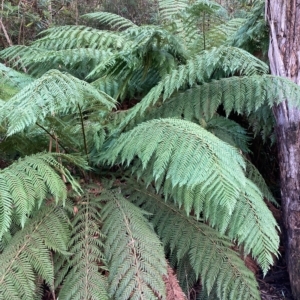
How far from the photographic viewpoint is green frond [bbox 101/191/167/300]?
1.12m

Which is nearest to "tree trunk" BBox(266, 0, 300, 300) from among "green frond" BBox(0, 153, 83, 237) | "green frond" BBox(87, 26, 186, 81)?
"green frond" BBox(87, 26, 186, 81)

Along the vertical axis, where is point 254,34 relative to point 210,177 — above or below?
above

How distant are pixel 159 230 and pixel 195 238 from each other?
145 millimetres

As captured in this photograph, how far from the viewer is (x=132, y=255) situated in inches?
46.8

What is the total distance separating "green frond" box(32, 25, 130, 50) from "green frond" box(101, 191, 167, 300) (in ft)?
4.51

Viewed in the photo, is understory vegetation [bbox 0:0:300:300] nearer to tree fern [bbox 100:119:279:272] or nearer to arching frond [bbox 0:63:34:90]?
tree fern [bbox 100:119:279:272]

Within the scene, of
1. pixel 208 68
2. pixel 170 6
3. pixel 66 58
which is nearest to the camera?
pixel 208 68

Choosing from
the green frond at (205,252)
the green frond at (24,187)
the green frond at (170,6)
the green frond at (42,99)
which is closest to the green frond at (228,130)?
the green frond at (205,252)

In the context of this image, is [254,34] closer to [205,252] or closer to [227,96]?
[227,96]

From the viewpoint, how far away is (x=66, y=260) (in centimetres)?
122

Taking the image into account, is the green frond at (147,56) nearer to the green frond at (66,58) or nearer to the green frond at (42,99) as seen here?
the green frond at (66,58)

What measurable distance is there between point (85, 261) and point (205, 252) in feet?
1.45

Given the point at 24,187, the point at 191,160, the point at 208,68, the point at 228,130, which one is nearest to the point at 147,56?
the point at 208,68

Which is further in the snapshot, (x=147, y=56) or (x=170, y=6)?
(x=170, y=6)
